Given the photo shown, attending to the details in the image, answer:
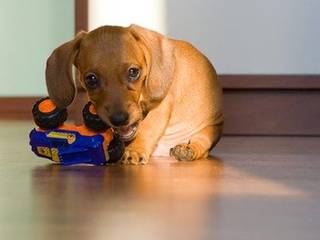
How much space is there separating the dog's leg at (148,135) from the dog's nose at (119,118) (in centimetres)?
17

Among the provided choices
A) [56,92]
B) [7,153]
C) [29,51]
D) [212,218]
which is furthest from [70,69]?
[29,51]

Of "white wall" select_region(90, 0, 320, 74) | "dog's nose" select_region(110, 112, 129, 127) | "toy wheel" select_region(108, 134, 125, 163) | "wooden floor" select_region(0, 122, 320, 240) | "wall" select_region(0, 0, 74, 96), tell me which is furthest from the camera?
"wall" select_region(0, 0, 74, 96)

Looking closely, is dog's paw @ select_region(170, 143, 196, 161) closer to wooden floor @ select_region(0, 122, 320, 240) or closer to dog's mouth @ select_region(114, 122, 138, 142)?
wooden floor @ select_region(0, 122, 320, 240)

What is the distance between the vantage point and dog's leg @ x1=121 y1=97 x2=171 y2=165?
5.85 ft

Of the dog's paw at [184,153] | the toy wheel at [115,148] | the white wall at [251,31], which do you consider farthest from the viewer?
the white wall at [251,31]

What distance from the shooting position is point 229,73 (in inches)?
107

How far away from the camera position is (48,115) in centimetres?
170

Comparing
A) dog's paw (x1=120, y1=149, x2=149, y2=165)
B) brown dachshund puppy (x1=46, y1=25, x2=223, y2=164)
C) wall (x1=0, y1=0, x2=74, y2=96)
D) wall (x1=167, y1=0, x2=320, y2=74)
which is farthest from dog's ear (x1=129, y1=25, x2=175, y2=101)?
wall (x1=0, y1=0, x2=74, y2=96)

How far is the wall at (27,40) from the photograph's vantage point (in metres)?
3.65

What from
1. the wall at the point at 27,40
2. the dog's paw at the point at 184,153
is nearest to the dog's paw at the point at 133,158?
the dog's paw at the point at 184,153

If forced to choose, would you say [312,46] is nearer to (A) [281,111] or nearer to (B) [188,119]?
(A) [281,111]

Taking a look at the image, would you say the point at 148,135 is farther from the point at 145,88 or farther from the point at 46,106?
the point at 46,106

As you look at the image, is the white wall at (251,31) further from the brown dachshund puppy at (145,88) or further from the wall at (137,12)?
the brown dachshund puppy at (145,88)

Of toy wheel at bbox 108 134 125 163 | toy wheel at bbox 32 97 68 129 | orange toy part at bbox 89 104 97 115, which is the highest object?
orange toy part at bbox 89 104 97 115
